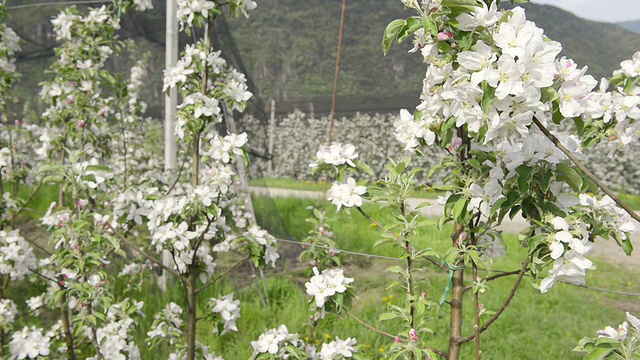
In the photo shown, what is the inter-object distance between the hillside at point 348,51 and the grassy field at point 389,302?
2.23m

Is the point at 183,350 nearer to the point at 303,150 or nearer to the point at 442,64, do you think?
the point at 442,64

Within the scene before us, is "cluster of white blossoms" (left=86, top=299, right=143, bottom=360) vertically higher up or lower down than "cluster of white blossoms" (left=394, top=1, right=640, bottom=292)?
lower down

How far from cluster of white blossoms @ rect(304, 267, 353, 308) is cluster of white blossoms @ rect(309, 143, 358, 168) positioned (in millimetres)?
331

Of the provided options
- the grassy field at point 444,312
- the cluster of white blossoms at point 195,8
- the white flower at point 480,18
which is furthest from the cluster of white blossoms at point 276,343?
the cluster of white blossoms at point 195,8

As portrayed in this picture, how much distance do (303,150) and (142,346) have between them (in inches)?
153

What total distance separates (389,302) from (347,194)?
1.36 meters

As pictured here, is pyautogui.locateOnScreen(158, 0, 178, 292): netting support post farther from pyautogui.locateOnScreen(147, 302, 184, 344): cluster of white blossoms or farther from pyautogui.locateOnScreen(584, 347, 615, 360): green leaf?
pyautogui.locateOnScreen(584, 347, 615, 360): green leaf

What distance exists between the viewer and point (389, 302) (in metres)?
2.60

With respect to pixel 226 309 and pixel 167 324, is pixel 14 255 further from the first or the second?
pixel 226 309

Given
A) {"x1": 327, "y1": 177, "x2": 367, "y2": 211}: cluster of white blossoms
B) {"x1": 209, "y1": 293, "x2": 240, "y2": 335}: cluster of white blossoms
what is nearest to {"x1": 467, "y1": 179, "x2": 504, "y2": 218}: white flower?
{"x1": 327, "y1": 177, "x2": 367, "y2": 211}: cluster of white blossoms

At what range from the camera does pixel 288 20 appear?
6133 millimetres

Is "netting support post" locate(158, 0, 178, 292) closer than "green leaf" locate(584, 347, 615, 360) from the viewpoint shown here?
No

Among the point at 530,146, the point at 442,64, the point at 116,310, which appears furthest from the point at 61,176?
the point at 530,146

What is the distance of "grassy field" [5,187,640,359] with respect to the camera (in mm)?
2812
